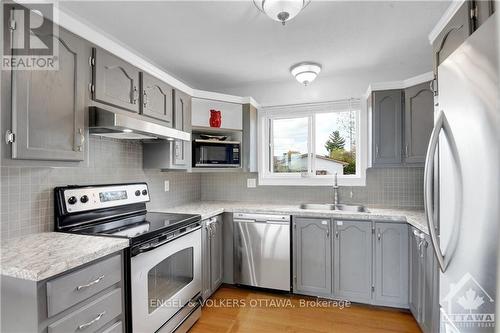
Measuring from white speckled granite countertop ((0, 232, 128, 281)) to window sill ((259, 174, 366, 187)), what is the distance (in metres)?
2.02

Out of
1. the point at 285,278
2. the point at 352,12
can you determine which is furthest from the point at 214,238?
the point at 352,12

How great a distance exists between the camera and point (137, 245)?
1.49m

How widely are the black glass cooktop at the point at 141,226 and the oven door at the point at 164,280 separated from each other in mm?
109

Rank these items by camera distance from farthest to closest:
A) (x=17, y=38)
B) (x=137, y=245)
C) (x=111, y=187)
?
(x=111, y=187)
(x=137, y=245)
(x=17, y=38)

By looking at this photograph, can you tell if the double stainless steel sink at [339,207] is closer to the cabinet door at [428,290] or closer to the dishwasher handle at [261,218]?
the dishwasher handle at [261,218]

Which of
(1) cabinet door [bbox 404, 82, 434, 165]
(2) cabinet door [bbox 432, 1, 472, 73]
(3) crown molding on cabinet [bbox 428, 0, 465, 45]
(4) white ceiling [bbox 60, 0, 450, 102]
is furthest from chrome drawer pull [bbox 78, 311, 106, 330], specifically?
(1) cabinet door [bbox 404, 82, 434, 165]

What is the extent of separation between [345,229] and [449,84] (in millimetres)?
1630

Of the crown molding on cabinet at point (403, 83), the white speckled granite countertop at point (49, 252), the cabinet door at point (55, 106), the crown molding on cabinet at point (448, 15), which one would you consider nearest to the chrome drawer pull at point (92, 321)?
the white speckled granite countertop at point (49, 252)

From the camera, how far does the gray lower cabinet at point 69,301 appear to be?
103 centimetres

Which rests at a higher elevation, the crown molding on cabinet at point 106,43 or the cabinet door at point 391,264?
the crown molding on cabinet at point 106,43

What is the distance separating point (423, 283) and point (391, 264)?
40 centimetres

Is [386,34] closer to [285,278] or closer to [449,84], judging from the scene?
[449,84]

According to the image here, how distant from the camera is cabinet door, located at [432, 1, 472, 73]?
1263 millimetres

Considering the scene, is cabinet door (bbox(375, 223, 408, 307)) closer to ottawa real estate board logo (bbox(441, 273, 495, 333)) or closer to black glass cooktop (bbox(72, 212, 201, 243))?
ottawa real estate board logo (bbox(441, 273, 495, 333))
